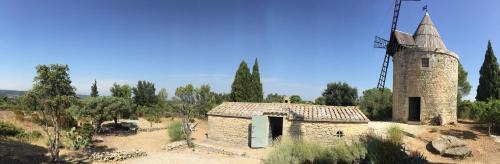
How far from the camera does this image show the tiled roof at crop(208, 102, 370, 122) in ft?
46.3

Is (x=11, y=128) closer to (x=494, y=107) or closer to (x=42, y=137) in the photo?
(x=42, y=137)

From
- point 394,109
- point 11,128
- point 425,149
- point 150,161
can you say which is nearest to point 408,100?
point 394,109

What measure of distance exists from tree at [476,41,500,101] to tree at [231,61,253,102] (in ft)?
59.4

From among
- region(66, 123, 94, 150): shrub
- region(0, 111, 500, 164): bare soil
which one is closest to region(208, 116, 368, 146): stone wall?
region(0, 111, 500, 164): bare soil

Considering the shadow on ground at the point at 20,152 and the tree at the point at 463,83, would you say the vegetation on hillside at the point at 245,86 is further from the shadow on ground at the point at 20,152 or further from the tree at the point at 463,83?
the tree at the point at 463,83

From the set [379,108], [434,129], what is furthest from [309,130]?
[379,108]

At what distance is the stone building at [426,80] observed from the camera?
57.1 feet

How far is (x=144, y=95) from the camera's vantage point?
116 feet

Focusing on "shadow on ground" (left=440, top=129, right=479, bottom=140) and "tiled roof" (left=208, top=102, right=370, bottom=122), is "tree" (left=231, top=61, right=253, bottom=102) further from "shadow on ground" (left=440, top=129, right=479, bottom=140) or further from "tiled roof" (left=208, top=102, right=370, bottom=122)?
"shadow on ground" (left=440, top=129, right=479, bottom=140)

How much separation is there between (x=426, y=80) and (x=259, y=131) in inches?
416

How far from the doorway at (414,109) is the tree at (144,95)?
26.6 meters

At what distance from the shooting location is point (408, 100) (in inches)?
719

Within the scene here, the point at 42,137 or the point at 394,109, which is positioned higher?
the point at 394,109

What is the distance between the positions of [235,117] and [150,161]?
16.3 feet
